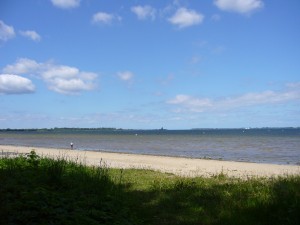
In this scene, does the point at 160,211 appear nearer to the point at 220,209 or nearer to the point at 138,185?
the point at 220,209

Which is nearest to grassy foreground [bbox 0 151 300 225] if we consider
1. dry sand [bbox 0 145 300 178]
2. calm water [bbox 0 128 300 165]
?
dry sand [bbox 0 145 300 178]

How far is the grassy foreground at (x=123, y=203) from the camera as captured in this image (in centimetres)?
Result: 596

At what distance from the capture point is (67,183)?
812cm

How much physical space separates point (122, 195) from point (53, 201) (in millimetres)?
2216

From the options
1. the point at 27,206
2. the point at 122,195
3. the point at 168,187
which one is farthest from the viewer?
the point at 168,187

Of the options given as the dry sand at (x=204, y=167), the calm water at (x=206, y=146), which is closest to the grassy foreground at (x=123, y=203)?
the dry sand at (x=204, y=167)

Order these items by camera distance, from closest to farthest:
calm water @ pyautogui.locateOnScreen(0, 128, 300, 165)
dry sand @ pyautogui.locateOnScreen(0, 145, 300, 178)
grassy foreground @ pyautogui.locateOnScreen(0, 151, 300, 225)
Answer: grassy foreground @ pyautogui.locateOnScreen(0, 151, 300, 225)
dry sand @ pyautogui.locateOnScreen(0, 145, 300, 178)
calm water @ pyautogui.locateOnScreen(0, 128, 300, 165)

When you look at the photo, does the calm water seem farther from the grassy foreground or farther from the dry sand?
the grassy foreground

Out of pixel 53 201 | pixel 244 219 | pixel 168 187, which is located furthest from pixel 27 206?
pixel 168 187

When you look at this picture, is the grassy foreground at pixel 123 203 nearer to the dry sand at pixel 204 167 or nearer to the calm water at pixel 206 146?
the dry sand at pixel 204 167

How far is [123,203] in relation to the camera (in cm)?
757

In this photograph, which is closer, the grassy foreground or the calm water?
the grassy foreground

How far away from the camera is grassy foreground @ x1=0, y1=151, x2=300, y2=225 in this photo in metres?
5.96

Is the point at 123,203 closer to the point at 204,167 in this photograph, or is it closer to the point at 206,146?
the point at 204,167
